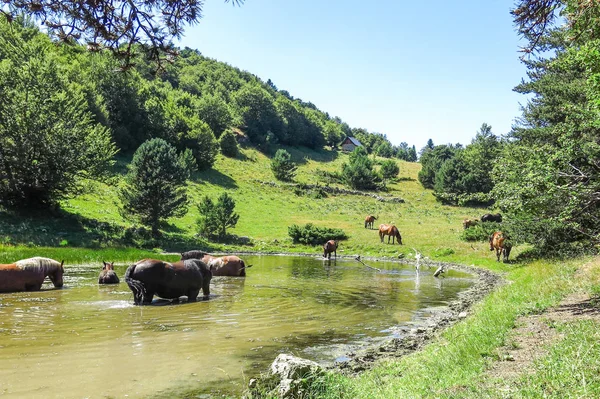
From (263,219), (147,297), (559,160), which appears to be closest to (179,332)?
(147,297)

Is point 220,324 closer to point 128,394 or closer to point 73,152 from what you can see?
point 128,394

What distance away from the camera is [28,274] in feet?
55.2

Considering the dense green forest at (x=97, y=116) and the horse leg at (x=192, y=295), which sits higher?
the dense green forest at (x=97, y=116)

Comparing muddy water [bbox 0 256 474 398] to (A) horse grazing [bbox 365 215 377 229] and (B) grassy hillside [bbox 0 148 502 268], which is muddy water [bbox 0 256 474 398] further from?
(A) horse grazing [bbox 365 215 377 229]

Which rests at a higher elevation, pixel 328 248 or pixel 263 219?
pixel 263 219

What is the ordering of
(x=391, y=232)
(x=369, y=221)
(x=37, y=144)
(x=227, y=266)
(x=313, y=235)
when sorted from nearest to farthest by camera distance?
(x=227, y=266)
(x=37, y=144)
(x=391, y=232)
(x=313, y=235)
(x=369, y=221)

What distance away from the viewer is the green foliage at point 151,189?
39812 millimetres

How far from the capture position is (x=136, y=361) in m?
8.38

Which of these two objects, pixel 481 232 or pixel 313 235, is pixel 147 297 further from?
pixel 481 232

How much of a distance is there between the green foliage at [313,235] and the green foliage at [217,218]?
19.9 ft

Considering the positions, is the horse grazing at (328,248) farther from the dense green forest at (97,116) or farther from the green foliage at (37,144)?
the green foliage at (37,144)

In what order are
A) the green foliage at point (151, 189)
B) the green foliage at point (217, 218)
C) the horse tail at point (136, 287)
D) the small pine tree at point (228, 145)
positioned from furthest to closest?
1. the small pine tree at point (228, 145)
2. the green foliage at point (217, 218)
3. the green foliage at point (151, 189)
4. the horse tail at point (136, 287)

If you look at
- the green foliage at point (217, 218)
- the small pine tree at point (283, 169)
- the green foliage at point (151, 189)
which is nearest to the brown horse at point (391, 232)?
the green foliage at point (217, 218)

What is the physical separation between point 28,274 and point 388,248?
92.1 feet
